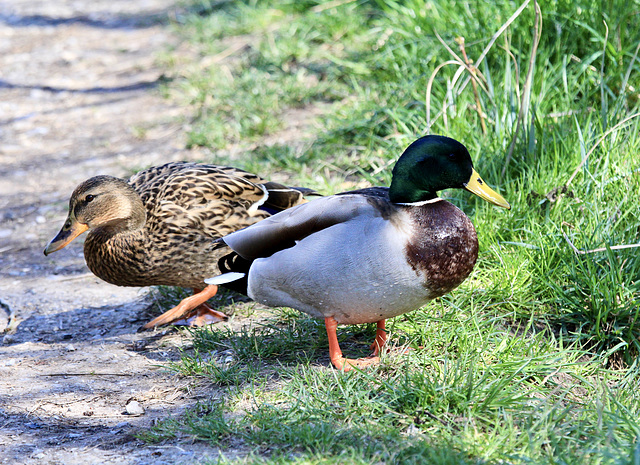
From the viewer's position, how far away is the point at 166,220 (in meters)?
3.54

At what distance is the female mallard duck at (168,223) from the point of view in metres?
3.52

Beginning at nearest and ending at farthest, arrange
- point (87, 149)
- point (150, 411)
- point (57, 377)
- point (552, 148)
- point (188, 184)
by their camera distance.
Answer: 1. point (150, 411)
2. point (57, 377)
3. point (188, 184)
4. point (552, 148)
5. point (87, 149)

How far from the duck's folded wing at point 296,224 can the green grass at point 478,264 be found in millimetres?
496

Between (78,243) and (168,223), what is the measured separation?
4.84 feet

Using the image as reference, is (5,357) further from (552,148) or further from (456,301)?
(552,148)

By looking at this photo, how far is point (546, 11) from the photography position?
187 inches

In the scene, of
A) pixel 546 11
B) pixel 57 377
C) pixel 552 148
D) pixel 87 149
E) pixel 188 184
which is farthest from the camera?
pixel 87 149

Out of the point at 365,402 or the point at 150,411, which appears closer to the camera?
the point at 365,402

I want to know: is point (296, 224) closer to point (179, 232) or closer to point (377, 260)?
point (377, 260)

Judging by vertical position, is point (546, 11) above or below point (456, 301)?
above

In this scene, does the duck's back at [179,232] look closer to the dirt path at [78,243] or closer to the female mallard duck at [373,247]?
the dirt path at [78,243]

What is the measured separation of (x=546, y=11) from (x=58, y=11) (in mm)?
7584

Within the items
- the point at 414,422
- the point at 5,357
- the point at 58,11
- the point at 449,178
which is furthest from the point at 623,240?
the point at 58,11

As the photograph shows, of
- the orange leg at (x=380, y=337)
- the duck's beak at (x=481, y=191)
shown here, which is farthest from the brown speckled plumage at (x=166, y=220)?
the duck's beak at (x=481, y=191)
